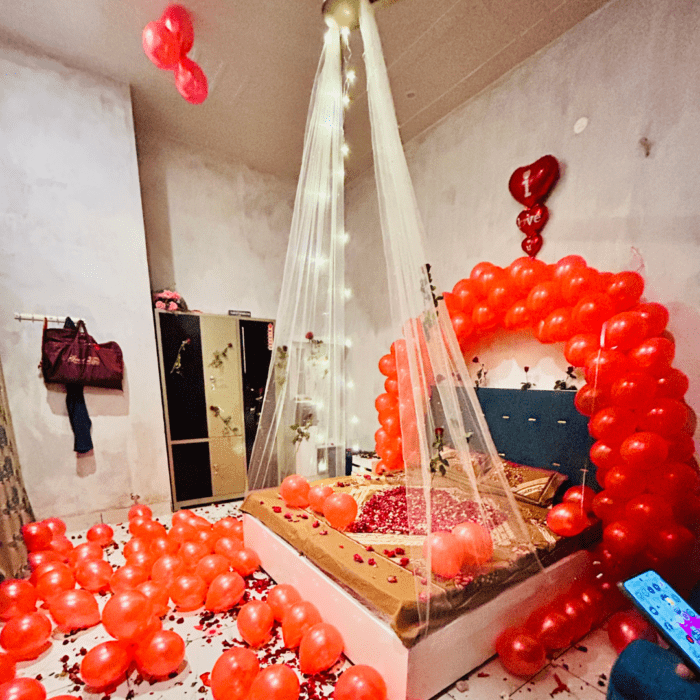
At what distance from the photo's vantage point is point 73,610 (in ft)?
5.35

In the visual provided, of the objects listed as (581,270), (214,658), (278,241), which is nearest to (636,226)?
(581,270)

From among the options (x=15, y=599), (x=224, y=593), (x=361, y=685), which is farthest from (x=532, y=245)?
(x=15, y=599)

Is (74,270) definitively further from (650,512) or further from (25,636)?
(650,512)

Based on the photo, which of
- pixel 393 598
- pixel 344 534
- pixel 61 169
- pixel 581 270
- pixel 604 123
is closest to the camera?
pixel 393 598

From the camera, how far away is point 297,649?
1.58m

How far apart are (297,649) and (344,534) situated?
1.67 feet

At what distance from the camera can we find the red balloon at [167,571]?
1832mm

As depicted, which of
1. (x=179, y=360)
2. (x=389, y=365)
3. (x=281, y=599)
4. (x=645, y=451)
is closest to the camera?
(x=645, y=451)

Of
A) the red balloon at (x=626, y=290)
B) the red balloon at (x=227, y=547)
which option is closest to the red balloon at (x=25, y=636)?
the red balloon at (x=227, y=547)

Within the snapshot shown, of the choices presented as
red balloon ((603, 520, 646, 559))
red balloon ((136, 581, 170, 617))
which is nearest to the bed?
red balloon ((603, 520, 646, 559))

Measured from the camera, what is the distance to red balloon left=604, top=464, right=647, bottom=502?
60.6 inches

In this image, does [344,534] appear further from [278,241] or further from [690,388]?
[278,241]

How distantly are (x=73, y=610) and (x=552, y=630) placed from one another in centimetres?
219

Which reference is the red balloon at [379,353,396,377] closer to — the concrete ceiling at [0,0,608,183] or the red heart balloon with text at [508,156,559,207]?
the red heart balloon with text at [508,156,559,207]
